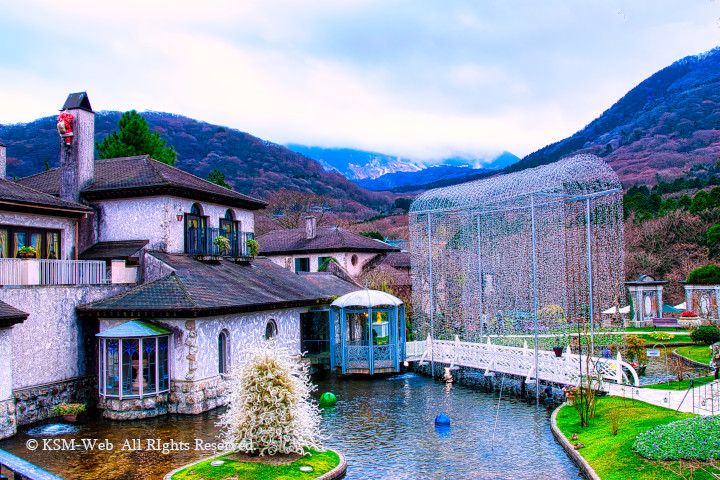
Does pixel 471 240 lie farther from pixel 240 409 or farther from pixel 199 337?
pixel 240 409

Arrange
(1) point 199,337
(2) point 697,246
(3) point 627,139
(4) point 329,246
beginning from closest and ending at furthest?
1. (1) point 199,337
2. (4) point 329,246
3. (2) point 697,246
4. (3) point 627,139

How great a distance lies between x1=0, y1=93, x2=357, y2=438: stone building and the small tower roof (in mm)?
72

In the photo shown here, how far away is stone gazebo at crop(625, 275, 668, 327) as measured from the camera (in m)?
44.1

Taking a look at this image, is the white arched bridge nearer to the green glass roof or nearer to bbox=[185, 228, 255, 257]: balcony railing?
bbox=[185, 228, 255, 257]: balcony railing

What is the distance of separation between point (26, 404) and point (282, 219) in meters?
56.4

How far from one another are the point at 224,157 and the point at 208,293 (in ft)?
315

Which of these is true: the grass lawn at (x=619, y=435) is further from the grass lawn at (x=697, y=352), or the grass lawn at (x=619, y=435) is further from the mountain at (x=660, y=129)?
the mountain at (x=660, y=129)

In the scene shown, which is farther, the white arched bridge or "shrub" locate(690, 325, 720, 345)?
"shrub" locate(690, 325, 720, 345)

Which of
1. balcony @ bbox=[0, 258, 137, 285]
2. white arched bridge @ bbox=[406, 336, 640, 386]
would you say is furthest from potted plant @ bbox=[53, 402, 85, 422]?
white arched bridge @ bbox=[406, 336, 640, 386]

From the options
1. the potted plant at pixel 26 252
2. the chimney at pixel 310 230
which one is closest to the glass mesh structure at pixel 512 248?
the potted plant at pixel 26 252

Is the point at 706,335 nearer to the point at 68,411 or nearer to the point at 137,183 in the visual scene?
the point at 137,183

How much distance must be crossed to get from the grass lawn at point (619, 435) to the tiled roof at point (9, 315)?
14785 millimetres

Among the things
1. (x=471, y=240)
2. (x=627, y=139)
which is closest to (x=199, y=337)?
(x=471, y=240)

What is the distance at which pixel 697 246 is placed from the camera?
53.4 m
